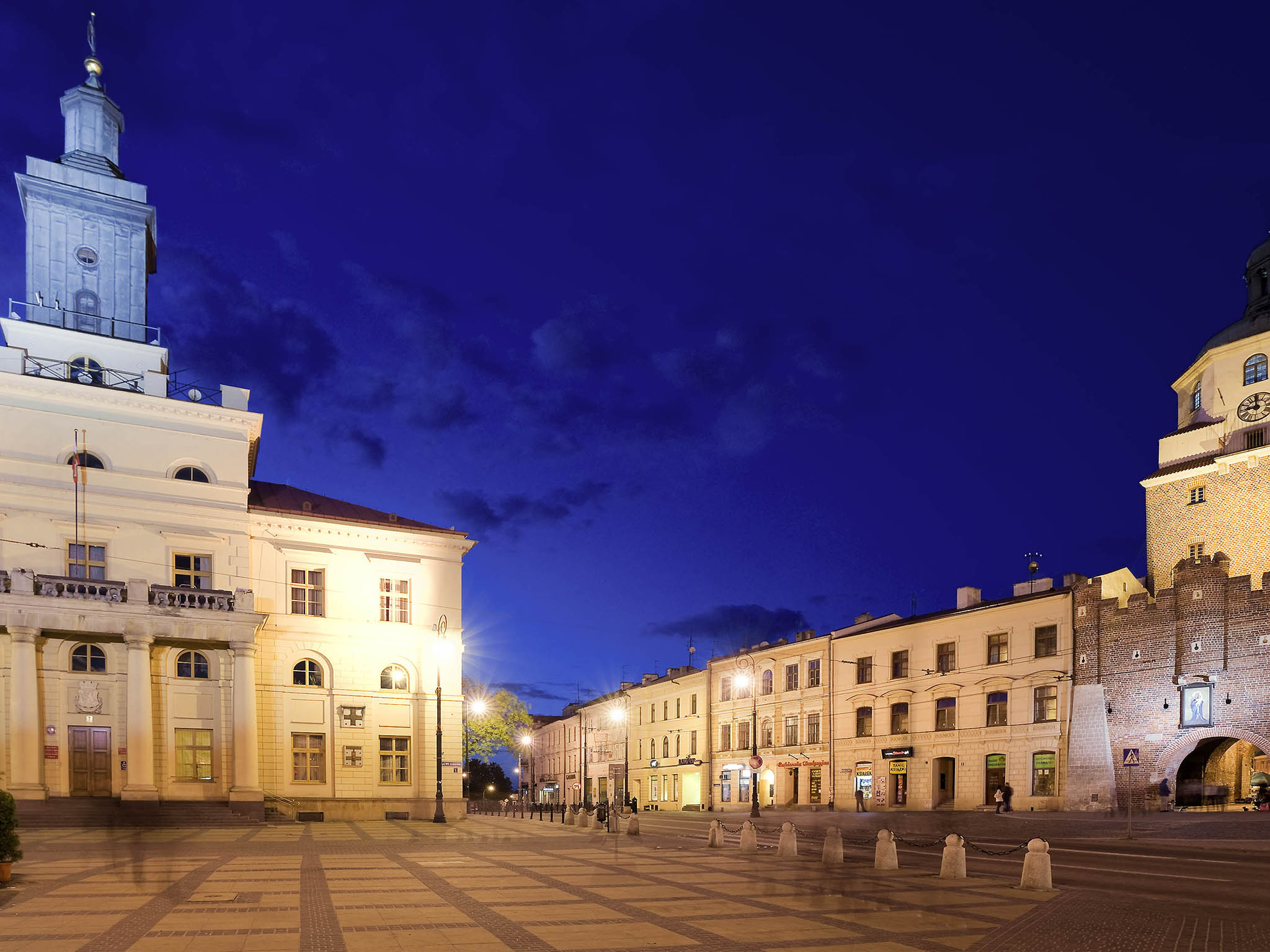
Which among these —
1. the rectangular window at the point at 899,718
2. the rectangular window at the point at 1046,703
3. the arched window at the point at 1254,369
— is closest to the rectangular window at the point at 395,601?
the rectangular window at the point at 899,718

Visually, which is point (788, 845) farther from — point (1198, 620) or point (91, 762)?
point (91, 762)

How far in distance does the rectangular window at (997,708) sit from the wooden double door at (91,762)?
38.1 m

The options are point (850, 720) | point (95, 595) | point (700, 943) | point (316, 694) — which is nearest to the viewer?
point (700, 943)

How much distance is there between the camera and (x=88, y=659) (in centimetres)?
3612

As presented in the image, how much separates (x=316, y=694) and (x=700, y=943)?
3340 centimetres

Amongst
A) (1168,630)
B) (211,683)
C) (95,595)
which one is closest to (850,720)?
(1168,630)

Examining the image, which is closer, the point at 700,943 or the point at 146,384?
the point at 700,943

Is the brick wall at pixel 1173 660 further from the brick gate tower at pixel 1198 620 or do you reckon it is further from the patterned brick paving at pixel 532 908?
the patterned brick paving at pixel 532 908

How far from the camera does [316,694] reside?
40.8 metres

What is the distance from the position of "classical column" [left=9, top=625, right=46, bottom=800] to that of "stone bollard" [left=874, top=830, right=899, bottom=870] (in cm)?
2896

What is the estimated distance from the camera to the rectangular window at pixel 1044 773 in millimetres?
42188

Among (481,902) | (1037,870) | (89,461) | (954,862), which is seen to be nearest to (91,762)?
(89,461)

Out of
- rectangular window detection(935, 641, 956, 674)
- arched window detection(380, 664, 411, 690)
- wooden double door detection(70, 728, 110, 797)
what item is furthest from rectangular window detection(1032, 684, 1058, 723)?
wooden double door detection(70, 728, 110, 797)

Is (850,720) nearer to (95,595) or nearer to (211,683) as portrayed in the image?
(211,683)
